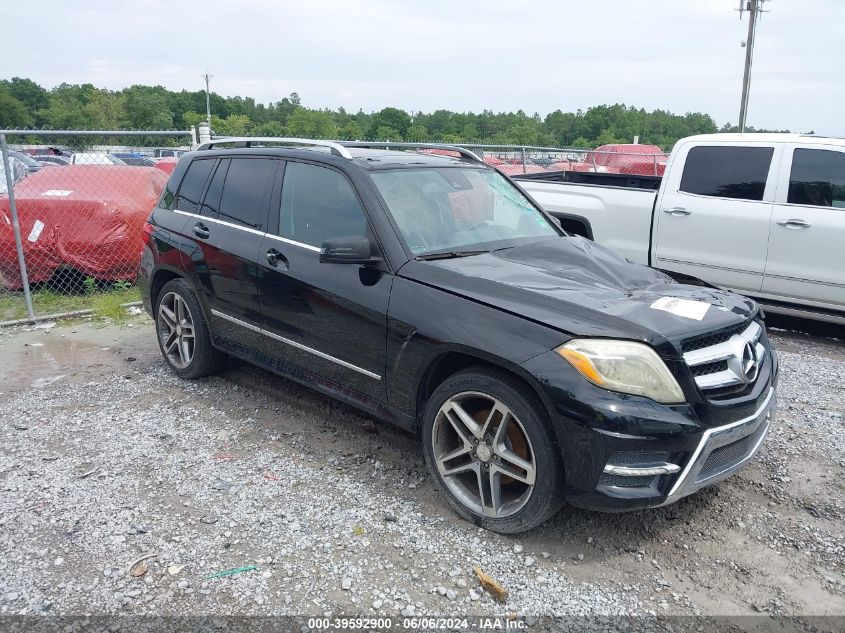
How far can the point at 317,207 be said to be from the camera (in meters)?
4.16

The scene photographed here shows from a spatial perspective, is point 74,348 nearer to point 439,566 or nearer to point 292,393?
point 292,393

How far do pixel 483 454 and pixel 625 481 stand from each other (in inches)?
25.8

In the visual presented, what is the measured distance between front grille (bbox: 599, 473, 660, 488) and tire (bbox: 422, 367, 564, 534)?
0.19 metres

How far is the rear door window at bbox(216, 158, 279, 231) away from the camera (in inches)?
176

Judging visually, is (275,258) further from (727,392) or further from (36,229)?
(36,229)

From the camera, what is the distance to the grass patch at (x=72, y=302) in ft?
24.5

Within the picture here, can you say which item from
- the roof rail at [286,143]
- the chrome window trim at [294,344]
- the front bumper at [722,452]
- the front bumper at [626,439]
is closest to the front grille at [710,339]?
the front bumper at [626,439]

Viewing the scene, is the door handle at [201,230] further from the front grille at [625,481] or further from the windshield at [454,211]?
the front grille at [625,481]

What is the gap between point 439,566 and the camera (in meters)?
3.04

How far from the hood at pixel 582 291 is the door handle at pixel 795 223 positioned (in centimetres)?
295

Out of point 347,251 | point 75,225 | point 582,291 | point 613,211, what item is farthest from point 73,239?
point 582,291

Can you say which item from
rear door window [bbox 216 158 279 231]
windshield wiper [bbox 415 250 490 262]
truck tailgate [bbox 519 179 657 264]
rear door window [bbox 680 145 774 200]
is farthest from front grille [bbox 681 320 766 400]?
truck tailgate [bbox 519 179 657 264]

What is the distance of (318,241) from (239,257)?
705 mm

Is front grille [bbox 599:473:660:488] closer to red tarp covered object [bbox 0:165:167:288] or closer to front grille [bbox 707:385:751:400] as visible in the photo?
front grille [bbox 707:385:751:400]
